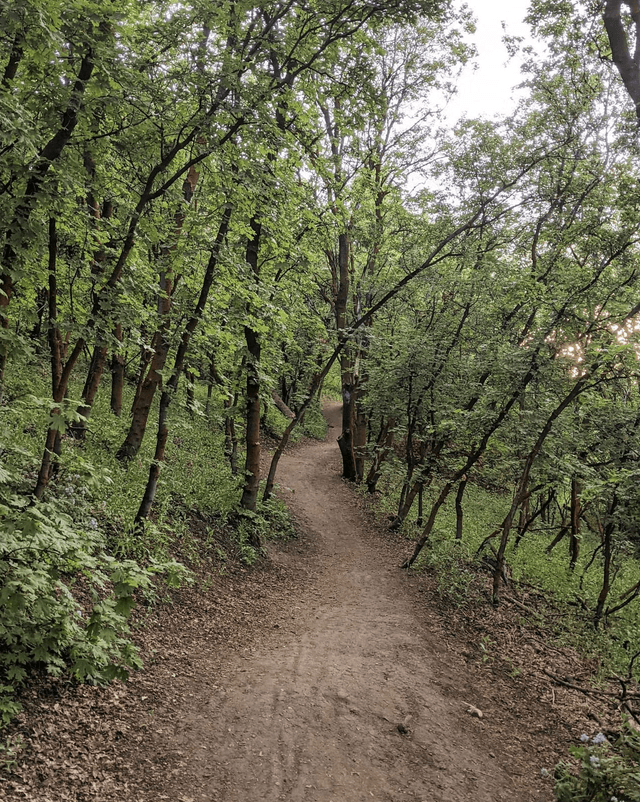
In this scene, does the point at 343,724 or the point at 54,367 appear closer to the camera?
the point at 343,724

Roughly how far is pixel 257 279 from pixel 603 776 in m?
9.08

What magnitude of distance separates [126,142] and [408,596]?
9496 millimetres

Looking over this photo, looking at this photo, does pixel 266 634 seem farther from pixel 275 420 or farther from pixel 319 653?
pixel 275 420

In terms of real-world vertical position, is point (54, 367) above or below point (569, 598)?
above

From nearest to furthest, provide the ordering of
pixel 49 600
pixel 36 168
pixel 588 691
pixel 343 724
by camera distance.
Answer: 1. pixel 49 600
2. pixel 36 168
3. pixel 343 724
4. pixel 588 691

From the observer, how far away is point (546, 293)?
8.73 metres

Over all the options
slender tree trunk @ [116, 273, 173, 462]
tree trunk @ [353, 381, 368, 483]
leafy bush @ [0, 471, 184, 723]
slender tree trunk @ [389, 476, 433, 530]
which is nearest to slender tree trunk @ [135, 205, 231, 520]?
slender tree trunk @ [116, 273, 173, 462]

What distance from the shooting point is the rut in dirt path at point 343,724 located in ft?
14.8

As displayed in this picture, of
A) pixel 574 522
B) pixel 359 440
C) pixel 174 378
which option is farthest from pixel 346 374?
pixel 174 378

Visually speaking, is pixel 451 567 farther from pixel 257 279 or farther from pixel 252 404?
pixel 257 279

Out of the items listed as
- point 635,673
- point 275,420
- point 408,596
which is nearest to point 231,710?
point 408,596

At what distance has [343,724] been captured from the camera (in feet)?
17.5

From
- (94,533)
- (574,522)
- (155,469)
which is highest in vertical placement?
(574,522)

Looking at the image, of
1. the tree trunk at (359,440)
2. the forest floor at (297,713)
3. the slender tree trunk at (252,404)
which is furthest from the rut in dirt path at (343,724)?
the tree trunk at (359,440)
